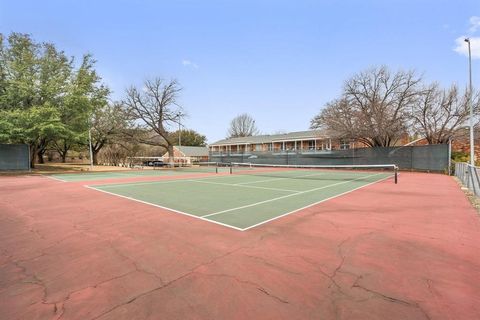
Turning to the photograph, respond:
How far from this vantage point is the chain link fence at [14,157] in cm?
2500

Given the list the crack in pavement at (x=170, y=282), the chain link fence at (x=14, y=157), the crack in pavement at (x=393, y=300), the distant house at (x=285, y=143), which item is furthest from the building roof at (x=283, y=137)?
the crack in pavement at (x=393, y=300)

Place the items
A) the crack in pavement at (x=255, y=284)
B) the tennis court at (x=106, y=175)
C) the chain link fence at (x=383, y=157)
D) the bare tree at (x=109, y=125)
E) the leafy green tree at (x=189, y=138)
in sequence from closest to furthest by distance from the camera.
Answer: the crack in pavement at (x=255, y=284) → the tennis court at (x=106, y=175) → the chain link fence at (x=383, y=157) → the bare tree at (x=109, y=125) → the leafy green tree at (x=189, y=138)

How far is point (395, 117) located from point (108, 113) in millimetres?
40196

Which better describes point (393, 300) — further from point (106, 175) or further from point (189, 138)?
point (189, 138)

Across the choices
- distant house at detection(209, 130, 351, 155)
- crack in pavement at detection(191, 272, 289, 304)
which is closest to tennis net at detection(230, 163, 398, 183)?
crack in pavement at detection(191, 272, 289, 304)

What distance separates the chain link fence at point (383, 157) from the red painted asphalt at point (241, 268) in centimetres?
1969

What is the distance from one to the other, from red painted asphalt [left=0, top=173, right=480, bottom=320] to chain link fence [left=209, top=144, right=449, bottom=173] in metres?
19.7

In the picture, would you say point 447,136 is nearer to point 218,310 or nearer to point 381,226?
point 381,226

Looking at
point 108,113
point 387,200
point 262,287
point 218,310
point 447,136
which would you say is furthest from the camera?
point 108,113

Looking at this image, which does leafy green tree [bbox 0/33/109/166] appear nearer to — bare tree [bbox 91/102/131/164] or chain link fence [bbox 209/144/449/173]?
bare tree [bbox 91/102/131/164]

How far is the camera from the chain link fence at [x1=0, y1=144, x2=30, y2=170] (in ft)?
82.0

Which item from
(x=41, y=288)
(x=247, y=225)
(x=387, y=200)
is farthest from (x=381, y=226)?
(x=41, y=288)

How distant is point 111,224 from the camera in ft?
21.1

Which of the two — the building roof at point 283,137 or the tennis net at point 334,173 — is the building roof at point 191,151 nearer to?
the building roof at point 283,137
